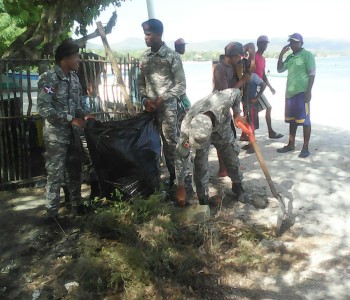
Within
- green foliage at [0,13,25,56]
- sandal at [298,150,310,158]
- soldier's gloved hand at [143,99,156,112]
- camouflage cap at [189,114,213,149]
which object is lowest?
sandal at [298,150,310,158]

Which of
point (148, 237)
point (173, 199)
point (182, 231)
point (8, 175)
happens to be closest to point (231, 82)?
point (173, 199)

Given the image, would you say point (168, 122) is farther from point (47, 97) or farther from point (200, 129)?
point (47, 97)

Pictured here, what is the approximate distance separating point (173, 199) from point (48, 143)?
1.50 metres

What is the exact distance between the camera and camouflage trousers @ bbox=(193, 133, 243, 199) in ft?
12.2

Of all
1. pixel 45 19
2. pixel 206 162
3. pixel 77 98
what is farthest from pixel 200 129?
pixel 45 19

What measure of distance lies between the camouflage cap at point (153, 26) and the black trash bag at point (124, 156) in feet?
3.22

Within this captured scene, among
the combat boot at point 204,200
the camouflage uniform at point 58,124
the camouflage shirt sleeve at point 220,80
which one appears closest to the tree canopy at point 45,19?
the camouflage uniform at point 58,124

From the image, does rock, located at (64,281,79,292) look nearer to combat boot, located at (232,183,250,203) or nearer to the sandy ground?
the sandy ground

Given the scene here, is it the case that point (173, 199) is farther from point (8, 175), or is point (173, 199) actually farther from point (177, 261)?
point (8, 175)

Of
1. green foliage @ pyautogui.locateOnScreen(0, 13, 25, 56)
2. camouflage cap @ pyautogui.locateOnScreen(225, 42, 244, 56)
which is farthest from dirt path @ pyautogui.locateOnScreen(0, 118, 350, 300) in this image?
green foliage @ pyautogui.locateOnScreen(0, 13, 25, 56)

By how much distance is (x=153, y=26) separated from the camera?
389cm

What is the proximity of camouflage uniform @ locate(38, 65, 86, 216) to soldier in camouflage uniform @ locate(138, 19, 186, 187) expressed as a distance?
2.79 feet

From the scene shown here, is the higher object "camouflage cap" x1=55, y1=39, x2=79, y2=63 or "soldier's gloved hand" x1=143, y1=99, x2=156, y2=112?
"camouflage cap" x1=55, y1=39, x2=79, y2=63

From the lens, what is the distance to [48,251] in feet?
10.9
